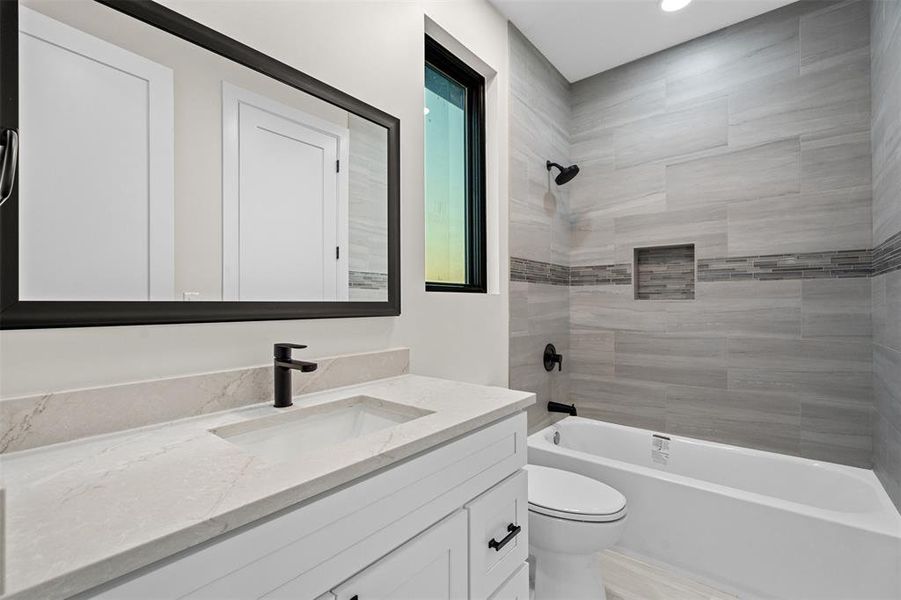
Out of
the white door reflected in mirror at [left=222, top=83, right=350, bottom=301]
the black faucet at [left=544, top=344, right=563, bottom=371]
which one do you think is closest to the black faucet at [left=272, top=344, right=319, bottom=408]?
the white door reflected in mirror at [left=222, top=83, right=350, bottom=301]

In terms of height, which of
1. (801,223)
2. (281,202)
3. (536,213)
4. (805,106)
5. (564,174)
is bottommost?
(281,202)

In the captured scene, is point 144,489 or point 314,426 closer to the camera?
point 144,489

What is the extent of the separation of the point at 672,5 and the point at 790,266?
142 centimetres

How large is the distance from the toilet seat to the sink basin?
70 cm

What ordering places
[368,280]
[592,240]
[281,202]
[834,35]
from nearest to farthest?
[281,202]
[368,280]
[834,35]
[592,240]

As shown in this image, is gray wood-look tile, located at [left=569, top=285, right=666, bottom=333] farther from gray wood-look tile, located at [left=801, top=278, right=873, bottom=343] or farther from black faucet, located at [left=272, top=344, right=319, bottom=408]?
black faucet, located at [left=272, top=344, right=319, bottom=408]

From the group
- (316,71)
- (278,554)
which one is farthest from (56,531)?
(316,71)

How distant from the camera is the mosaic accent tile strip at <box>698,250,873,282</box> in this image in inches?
77.8

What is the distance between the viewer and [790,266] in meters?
2.13

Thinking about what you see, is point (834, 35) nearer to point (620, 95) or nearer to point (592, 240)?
point (620, 95)

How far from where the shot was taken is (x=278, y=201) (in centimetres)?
117

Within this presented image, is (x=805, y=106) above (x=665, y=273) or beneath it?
above

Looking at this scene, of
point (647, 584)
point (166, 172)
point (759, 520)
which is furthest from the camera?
point (647, 584)

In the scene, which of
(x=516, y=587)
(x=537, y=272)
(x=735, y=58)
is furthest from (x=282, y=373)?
(x=735, y=58)
